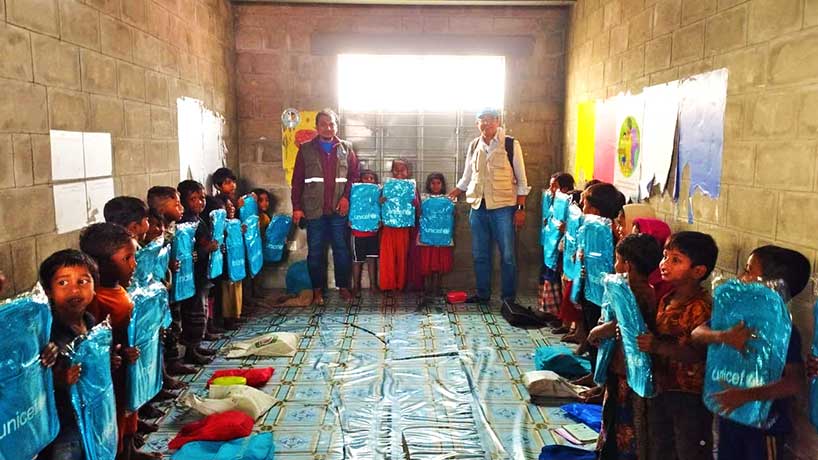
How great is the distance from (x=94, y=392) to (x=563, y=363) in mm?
2779

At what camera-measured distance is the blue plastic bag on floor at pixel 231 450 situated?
2902mm

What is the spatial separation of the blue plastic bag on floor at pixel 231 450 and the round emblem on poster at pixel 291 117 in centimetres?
381

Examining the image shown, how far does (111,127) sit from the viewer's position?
12.3 ft

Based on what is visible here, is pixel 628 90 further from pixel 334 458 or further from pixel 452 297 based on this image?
pixel 334 458

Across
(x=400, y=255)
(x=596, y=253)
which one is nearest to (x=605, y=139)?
(x=596, y=253)

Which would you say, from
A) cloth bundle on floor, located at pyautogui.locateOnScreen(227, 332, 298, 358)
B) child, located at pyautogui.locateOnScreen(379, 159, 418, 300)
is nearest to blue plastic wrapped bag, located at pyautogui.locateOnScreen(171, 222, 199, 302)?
cloth bundle on floor, located at pyautogui.locateOnScreen(227, 332, 298, 358)

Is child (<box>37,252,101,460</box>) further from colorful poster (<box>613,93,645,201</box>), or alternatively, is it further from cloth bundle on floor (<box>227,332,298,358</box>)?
colorful poster (<box>613,93,645,201</box>)

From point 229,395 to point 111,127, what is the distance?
1.66 metres

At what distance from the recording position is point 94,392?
217 centimetres

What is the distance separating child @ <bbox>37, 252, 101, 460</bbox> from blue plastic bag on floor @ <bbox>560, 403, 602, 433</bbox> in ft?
7.51

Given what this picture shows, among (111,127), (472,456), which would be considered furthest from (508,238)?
(111,127)

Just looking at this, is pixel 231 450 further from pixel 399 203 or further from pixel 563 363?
pixel 399 203

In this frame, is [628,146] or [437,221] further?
[437,221]

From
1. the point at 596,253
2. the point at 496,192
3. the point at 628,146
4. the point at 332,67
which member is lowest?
the point at 596,253
